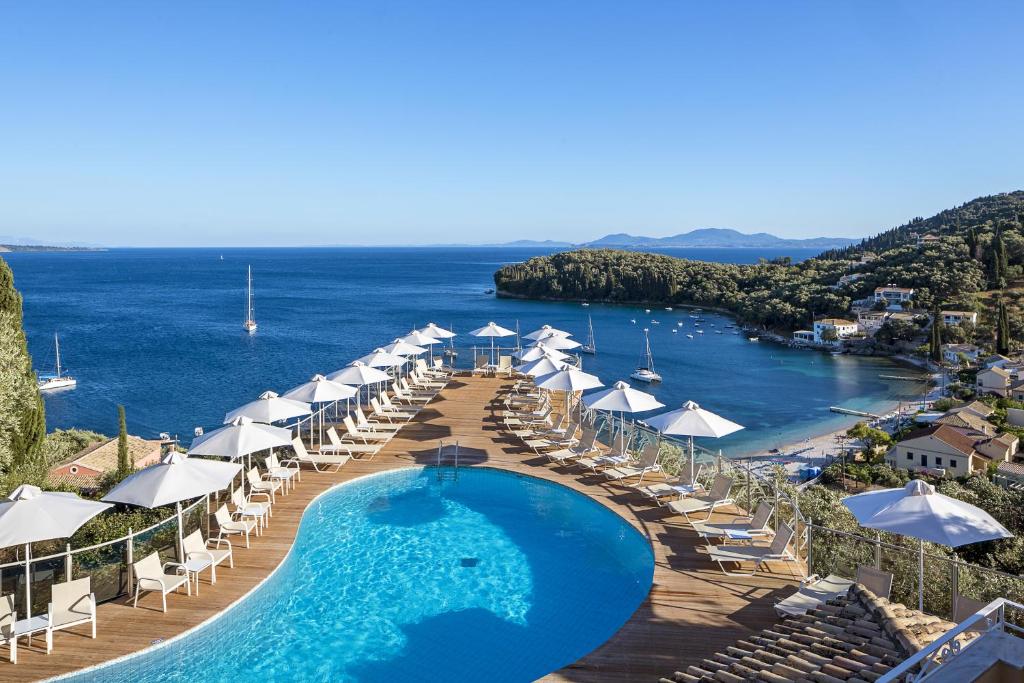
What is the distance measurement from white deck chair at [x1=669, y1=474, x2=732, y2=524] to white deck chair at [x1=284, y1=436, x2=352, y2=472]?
6364 mm

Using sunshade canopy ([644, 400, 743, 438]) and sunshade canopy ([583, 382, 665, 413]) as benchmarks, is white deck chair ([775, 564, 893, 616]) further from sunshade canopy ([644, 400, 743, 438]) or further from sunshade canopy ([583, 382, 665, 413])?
sunshade canopy ([583, 382, 665, 413])

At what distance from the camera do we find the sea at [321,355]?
3856 centimetres

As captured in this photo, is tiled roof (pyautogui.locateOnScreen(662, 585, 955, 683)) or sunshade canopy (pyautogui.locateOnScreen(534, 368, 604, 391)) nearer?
tiled roof (pyautogui.locateOnScreen(662, 585, 955, 683))

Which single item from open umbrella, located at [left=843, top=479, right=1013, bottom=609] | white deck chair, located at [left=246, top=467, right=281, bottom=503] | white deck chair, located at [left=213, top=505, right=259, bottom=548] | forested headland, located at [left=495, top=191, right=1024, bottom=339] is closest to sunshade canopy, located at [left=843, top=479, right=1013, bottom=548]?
open umbrella, located at [left=843, top=479, right=1013, bottom=609]

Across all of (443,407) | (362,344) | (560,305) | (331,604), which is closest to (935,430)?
(443,407)

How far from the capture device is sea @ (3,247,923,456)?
127 ft

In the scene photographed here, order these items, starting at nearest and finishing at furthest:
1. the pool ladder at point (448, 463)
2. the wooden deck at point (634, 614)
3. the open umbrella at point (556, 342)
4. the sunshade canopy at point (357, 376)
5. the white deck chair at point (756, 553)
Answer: the wooden deck at point (634, 614), the white deck chair at point (756, 553), the pool ladder at point (448, 463), the sunshade canopy at point (357, 376), the open umbrella at point (556, 342)

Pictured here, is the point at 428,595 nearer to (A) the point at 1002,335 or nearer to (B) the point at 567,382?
(B) the point at 567,382

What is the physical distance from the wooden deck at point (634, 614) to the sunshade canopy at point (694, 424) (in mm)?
1324

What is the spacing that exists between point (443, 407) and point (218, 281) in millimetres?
127114

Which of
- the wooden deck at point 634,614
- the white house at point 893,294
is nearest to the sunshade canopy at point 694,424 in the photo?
the wooden deck at point 634,614

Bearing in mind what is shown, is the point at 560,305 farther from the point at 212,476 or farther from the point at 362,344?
the point at 212,476

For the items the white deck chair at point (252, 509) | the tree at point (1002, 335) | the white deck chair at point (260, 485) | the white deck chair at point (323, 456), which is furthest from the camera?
the tree at point (1002, 335)

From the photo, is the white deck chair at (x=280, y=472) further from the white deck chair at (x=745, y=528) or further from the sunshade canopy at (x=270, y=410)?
the white deck chair at (x=745, y=528)
